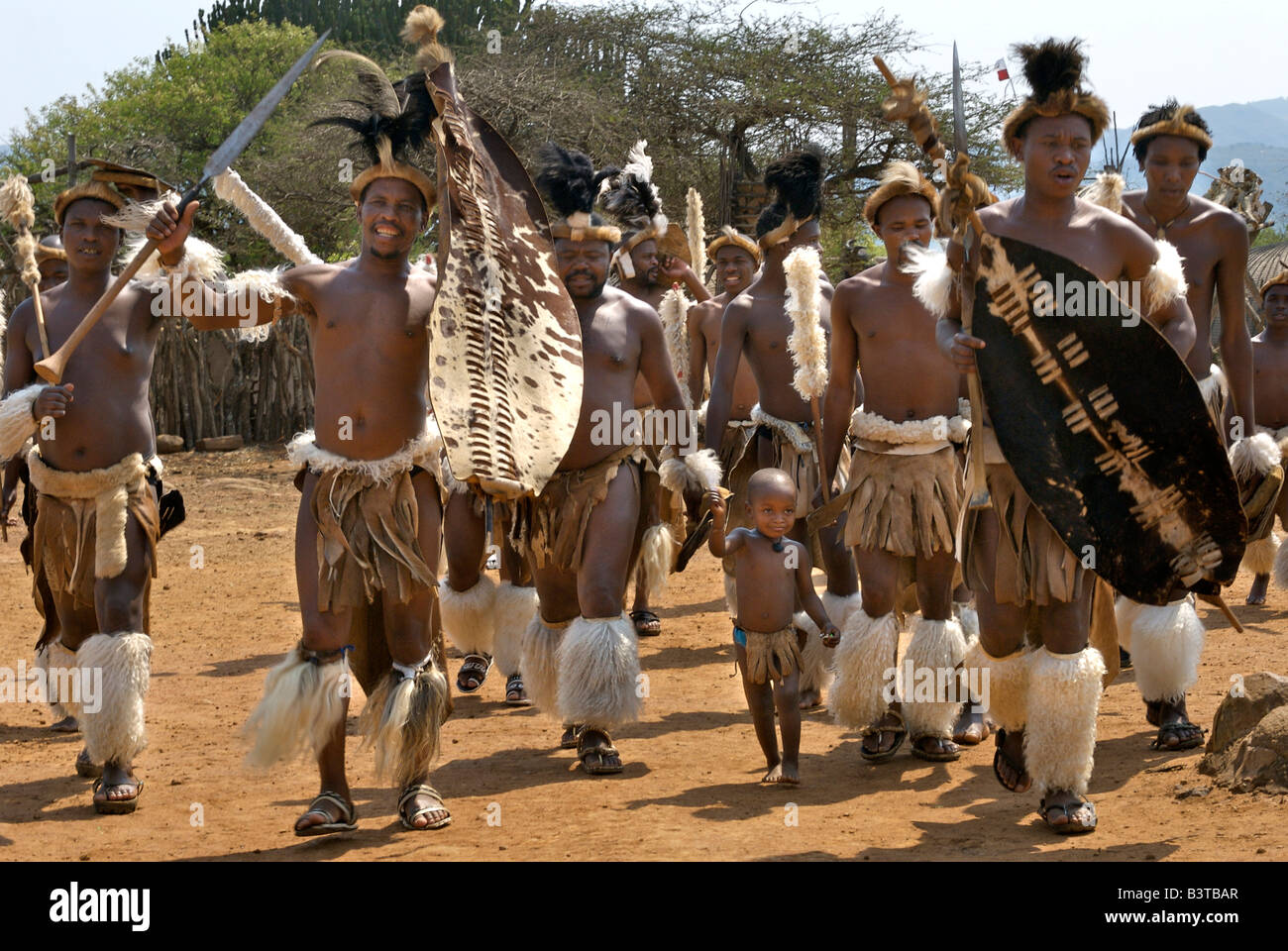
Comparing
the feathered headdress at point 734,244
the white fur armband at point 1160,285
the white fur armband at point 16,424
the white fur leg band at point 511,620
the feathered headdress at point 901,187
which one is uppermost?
the feathered headdress at point 734,244

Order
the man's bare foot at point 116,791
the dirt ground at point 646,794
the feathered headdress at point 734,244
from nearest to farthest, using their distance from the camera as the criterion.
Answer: the dirt ground at point 646,794 → the man's bare foot at point 116,791 → the feathered headdress at point 734,244

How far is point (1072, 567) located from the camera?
4160 mm

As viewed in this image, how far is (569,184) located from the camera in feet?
17.6

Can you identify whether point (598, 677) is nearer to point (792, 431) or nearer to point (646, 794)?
point (646, 794)

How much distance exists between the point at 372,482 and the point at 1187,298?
3181mm

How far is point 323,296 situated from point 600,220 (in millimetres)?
1301

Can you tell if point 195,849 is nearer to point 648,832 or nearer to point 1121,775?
point 648,832

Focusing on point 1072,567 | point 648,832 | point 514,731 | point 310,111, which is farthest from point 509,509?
point 310,111

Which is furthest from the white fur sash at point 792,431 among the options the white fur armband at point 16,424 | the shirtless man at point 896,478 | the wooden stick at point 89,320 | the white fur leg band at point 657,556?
the white fur armband at point 16,424

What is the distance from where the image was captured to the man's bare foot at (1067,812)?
4141 millimetres

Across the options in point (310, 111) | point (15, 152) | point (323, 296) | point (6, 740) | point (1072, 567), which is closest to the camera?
point (1072, 567)

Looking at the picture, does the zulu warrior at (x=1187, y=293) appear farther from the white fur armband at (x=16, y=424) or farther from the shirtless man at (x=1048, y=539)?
the white fur armband at (x=16, y=424)

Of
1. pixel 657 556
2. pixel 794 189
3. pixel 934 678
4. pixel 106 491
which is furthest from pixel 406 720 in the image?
pixel 794 189

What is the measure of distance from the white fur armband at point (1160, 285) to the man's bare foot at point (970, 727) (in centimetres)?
188
